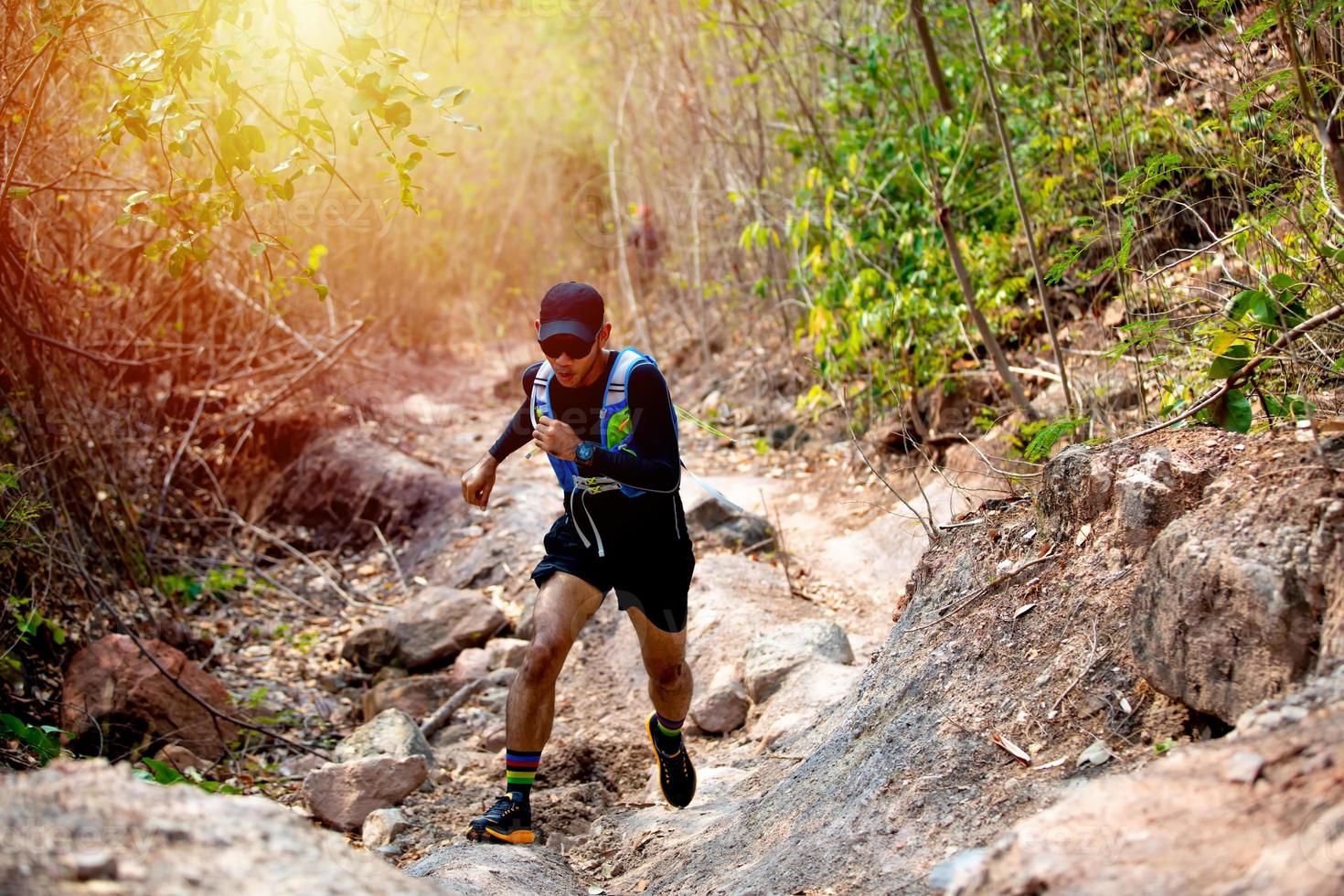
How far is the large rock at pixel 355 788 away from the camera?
14.9 ft

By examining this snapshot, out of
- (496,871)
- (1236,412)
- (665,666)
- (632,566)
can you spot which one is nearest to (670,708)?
(665,666)

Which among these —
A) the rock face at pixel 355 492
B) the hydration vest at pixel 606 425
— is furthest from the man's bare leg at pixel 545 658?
the rock face at pixel 355 492

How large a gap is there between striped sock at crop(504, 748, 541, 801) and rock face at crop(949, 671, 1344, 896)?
6.16ft

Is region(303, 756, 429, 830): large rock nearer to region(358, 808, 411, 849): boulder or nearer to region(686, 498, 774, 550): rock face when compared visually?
region(358, 808, 411, 849): boulder

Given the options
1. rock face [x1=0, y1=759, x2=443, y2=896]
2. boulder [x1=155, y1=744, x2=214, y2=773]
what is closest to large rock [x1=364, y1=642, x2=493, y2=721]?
boulder [x1=155, y1=744, x2=214, y2=773]

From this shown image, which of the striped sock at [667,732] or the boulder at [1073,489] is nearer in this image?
the boulder at [1073,489]

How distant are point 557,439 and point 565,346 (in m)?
0.31

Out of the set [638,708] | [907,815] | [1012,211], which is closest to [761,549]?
[638,708]

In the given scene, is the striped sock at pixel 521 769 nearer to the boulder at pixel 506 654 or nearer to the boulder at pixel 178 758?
the boulder at pixel 178 758

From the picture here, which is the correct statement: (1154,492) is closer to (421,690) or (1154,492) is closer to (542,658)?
(542,658)

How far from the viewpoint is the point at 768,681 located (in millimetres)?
5172

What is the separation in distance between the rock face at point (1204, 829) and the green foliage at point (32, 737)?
3.42 metres

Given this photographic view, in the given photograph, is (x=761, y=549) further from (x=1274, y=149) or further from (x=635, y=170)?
(x=635, y=170)

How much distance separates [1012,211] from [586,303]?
3.93 meters
